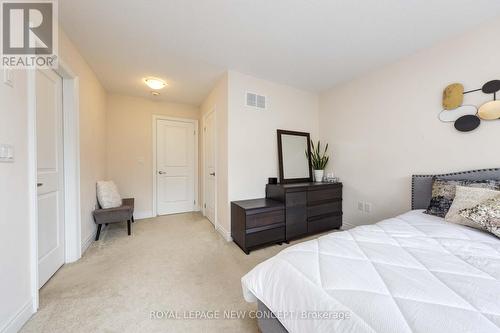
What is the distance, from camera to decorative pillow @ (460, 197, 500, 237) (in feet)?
4.04

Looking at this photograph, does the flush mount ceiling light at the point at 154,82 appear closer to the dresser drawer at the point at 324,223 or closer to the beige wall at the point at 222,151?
the beige wall at the point at 222,151

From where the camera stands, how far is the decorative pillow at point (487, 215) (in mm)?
1232

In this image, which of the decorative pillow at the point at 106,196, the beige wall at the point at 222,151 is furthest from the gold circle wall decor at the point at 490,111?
the decorative pillow at the point at 106,196

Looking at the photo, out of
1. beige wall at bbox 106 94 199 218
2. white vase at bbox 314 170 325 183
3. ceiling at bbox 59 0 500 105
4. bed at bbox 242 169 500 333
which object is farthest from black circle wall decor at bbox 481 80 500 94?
beige wall at bbox 106 94 199 218

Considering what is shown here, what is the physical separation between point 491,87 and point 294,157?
2.09 metres

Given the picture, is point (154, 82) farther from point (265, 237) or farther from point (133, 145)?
point (265, 237)

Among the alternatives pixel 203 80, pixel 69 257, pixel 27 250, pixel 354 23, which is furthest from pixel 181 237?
pixel 354 23

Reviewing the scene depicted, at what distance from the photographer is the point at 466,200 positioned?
59.3 inches

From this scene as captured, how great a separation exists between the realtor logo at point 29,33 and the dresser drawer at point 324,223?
321cm

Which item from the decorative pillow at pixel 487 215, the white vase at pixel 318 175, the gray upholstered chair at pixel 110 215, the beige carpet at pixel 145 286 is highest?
the white vase at pixel 318 175

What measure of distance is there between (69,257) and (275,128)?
300 cm

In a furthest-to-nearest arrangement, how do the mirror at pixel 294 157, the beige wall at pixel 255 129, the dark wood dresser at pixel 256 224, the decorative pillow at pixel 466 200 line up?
1. the mirror at pixel 294 157
2. the beige wall at pixel 255 129
3. the dark wood dresser at pixel 256 224
4. the decorative pillow at pixel 466 200

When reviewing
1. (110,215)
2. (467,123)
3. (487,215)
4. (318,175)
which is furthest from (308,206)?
(110,215)

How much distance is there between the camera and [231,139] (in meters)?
2.61
